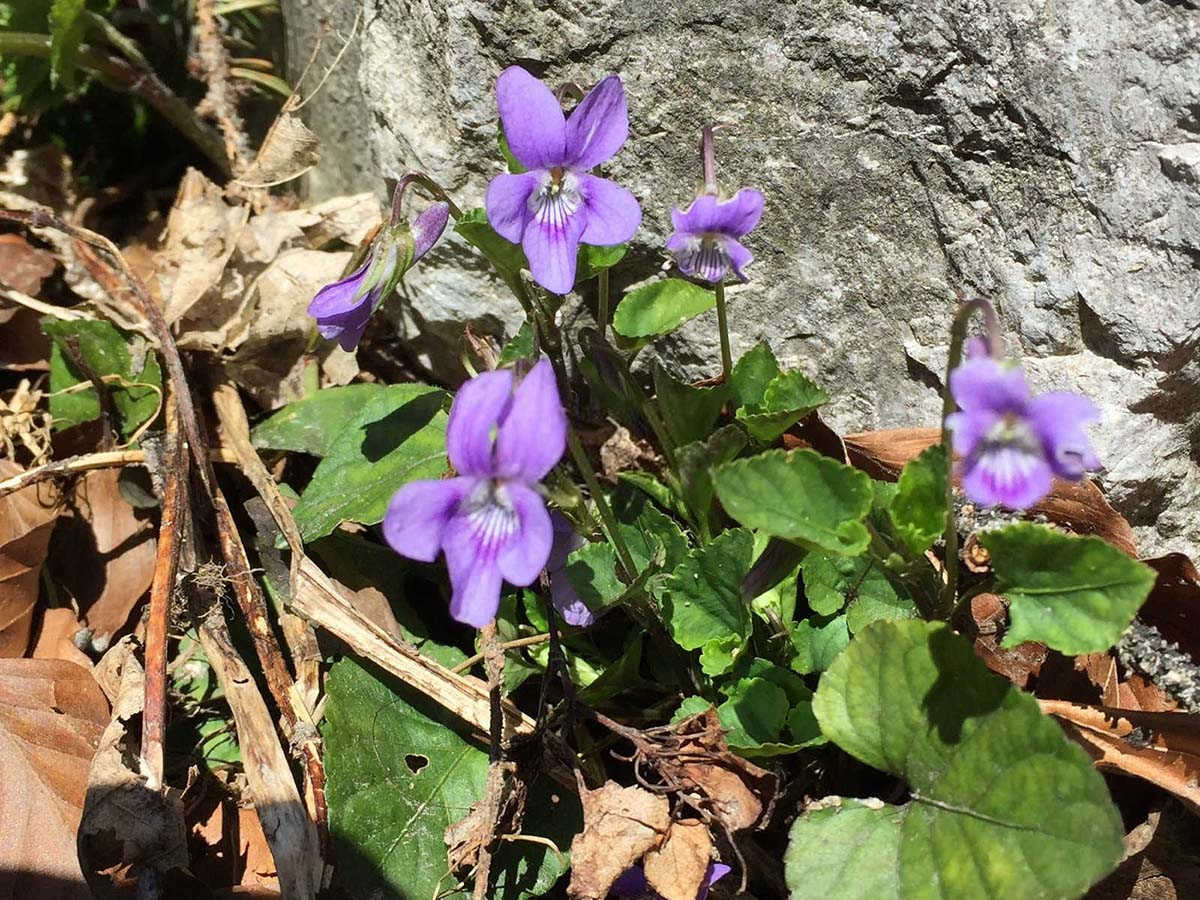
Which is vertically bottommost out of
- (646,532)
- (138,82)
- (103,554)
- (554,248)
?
(103,554)

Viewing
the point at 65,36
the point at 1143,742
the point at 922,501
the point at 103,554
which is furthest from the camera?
the point at 65,36

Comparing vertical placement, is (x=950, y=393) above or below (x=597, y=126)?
below

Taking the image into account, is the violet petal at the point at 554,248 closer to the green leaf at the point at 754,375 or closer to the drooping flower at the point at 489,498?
the drooping flower at the point at 489,498

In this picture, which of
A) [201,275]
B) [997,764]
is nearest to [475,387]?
[997,764]

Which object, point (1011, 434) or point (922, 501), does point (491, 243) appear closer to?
point (922, 501)

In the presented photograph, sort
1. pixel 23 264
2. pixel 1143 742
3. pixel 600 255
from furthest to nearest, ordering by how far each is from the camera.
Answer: pixel 23 264
pixel 600 255
pixel 1143 742

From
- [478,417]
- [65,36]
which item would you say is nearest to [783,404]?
[478,417]

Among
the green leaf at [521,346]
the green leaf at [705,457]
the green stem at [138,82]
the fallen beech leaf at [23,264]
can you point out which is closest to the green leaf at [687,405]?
the green leaf at [705,457]
